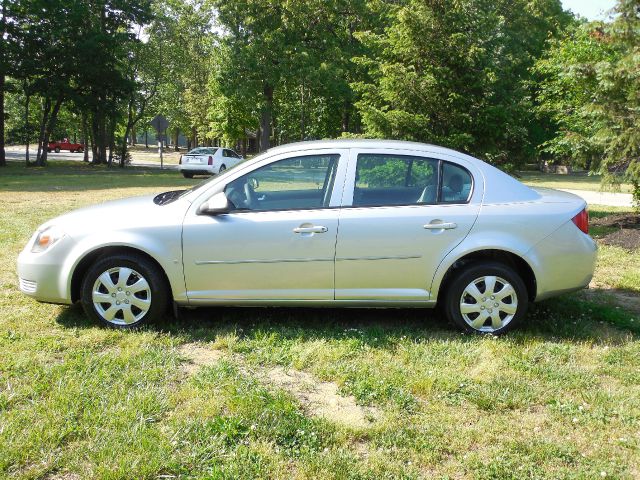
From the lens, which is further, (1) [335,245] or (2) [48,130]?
(2) [48,130]

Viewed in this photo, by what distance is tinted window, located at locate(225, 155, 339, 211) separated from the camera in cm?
468

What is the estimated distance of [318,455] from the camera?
2.93 m

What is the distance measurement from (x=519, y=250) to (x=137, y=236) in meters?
3.17

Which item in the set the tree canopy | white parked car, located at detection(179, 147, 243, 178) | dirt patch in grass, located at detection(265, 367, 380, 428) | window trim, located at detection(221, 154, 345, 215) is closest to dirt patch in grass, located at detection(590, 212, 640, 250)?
the tree canopy

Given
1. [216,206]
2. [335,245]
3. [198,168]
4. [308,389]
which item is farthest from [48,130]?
[308,389]

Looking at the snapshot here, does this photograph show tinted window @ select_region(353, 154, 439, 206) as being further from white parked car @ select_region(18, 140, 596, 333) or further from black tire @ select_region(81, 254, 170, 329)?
black tire @ select_region(81, 254, 170, 329)

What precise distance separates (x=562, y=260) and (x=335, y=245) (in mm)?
1928

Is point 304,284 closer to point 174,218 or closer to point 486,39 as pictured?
point 174,218

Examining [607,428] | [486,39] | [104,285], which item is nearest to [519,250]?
[607,428]

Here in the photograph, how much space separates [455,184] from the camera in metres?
4.71

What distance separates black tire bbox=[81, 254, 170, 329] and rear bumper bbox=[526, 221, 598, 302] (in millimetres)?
3129

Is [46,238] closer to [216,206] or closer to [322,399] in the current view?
[216,206]

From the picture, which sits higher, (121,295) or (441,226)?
(441,226)

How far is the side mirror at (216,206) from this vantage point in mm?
→ 4473
